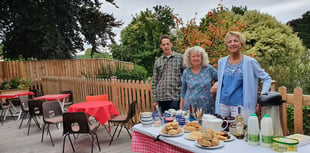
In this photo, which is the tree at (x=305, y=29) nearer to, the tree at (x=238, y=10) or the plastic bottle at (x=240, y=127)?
the tree at (x=238, y=10)

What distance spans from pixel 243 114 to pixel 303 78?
308 cm

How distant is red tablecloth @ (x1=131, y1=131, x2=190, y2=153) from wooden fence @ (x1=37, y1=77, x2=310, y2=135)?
109cm

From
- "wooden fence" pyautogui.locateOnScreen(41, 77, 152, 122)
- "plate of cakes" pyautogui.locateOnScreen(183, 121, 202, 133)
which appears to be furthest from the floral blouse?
"wooden fence" pyautogui.locateOnScreen(41, 77, 152, 122)

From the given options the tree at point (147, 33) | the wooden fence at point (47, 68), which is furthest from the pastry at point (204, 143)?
the tree at point (147, 33)

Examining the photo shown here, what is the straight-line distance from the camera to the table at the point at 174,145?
1.55 m

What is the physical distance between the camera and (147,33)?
15.0 m

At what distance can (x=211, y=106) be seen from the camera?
8.96 feet

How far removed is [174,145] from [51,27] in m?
11.0

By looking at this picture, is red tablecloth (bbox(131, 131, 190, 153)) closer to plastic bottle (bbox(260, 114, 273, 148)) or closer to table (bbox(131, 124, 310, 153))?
table (bbox(131, 124, 310, 153))

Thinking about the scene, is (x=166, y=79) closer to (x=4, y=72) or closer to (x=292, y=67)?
(x=292, y=67)

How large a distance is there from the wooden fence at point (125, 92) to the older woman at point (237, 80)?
36cm

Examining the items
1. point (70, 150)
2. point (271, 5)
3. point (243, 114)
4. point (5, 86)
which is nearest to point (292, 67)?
point (243, 114)

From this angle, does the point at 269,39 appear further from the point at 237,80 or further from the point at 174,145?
the point at 174,145

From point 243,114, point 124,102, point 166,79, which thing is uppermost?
point 166,79
